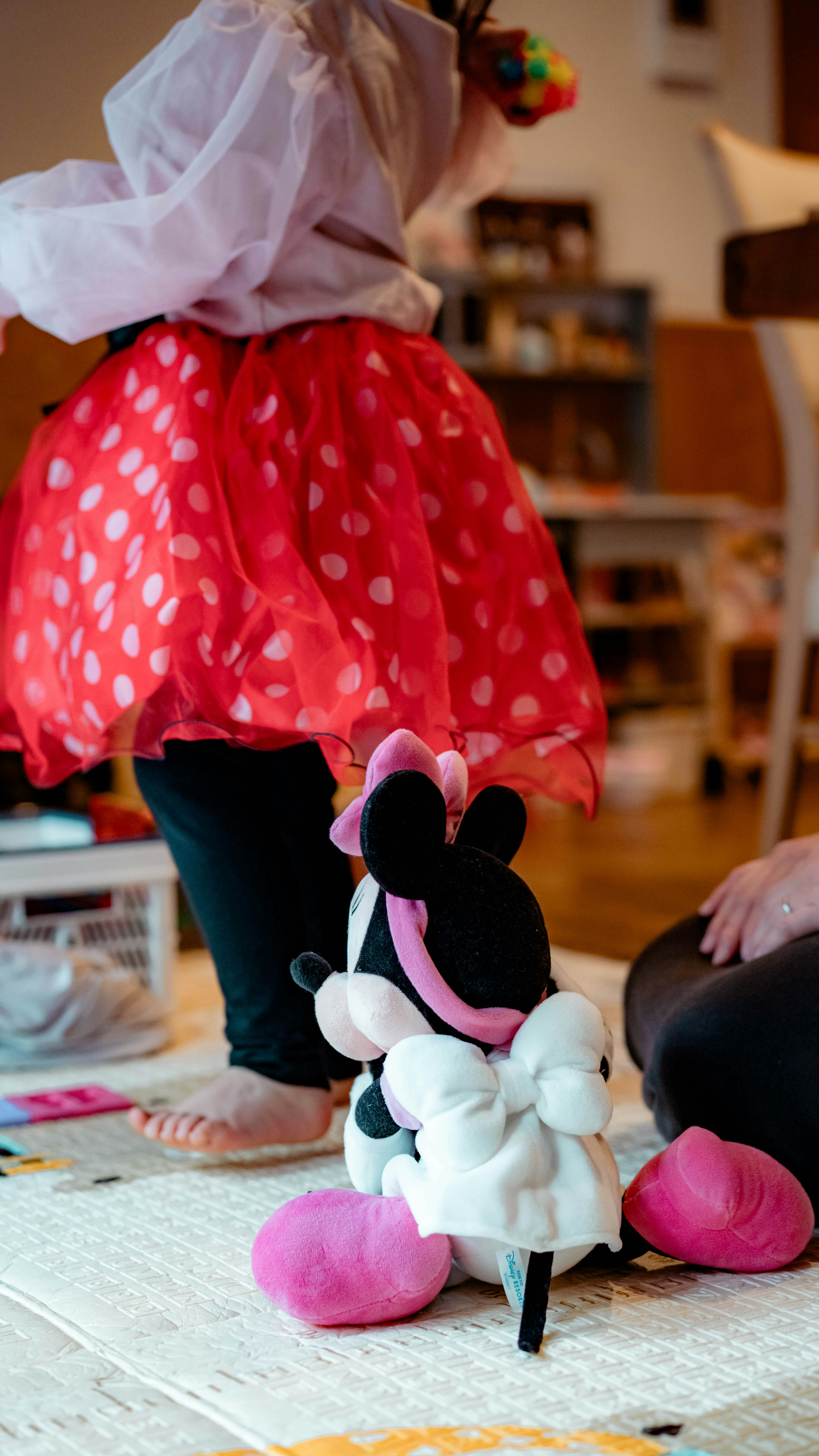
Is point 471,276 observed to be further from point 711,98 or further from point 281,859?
point 281,859

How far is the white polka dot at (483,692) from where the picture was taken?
0.95 m

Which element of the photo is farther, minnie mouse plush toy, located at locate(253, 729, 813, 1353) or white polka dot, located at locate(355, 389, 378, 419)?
white polka dot, located at locate(355, 389, 378, 419)

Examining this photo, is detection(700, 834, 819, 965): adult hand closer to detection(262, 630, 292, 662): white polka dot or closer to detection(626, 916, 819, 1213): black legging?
detection(626, 916, 819, 1213): black legging

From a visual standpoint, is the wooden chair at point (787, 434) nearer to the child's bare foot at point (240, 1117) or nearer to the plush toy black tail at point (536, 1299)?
the child's bare foot at point (240, 1117)

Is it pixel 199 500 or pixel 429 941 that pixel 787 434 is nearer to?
pixel 199 500

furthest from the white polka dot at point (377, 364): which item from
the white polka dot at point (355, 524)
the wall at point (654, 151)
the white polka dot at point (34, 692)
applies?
the wall at point (654, 151)

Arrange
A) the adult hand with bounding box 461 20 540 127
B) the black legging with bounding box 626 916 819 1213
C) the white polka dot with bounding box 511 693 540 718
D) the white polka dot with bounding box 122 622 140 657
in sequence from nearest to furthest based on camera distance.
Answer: the black legging with bounding box 626 916 819 1213
the white polka dot with bounding box 122 622 140 657
the white polka dot with bounding box 511 693 540 718
the adult hand with bounding box 461 20 540 127

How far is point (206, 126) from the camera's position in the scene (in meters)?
0.90

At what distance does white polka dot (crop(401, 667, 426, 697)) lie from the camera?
0.88 meters

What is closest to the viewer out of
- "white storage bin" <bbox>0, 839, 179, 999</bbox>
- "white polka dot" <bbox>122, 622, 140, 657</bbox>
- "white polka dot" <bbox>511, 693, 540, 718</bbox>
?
"white polka dot" <bbox>122, 622, 140, 657</bbox>

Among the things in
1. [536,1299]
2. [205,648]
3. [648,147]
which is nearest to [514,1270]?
[536,1299]

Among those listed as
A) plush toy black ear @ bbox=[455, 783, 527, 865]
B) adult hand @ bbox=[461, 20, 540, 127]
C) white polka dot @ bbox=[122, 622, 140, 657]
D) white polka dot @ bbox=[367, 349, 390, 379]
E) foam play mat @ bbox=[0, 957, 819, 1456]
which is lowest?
foam play mat @ bbox=[0, 957, 819, 1456]

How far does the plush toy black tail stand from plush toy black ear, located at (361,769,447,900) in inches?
6.8

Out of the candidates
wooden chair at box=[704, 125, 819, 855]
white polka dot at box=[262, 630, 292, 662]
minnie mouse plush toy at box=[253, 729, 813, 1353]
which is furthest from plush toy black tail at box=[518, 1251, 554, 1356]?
wooden chair at box=[704, 125, 819, 855]
